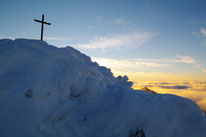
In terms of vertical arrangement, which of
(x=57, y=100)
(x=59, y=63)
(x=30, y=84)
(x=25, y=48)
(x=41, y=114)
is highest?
(x=25, y=48)

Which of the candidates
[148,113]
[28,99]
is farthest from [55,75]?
[148,113]

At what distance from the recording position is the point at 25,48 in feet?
26.3

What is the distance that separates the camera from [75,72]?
7.77 m

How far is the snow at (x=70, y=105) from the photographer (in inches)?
221

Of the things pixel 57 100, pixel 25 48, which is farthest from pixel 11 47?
pixel 57 100

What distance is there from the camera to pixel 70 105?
7.10 m

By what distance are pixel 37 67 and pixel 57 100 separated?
6.74ft

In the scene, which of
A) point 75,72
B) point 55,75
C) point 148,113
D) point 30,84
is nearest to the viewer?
point 148,113

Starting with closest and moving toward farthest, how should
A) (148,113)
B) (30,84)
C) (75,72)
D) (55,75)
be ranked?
(148,113), (30,84), (55,75), (75,72)

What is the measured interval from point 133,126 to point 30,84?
4.99 m

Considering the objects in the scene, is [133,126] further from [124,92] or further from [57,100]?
[57,100]

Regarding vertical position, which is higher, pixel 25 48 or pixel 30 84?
pixel 25 48

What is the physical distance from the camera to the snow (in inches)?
221

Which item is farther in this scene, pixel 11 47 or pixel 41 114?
pixel 11 47
